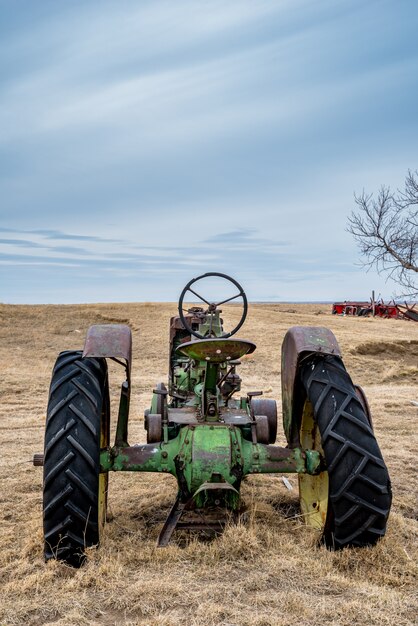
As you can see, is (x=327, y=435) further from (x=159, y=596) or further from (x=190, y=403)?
(x=190, y=403)

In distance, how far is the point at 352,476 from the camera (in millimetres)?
3717

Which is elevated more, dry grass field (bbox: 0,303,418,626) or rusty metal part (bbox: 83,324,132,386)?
rusty metal part (bbox: 83,324,132,386)

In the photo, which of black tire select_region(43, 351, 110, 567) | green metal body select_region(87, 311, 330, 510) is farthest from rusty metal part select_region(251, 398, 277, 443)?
black tire select_region(43, 351, 110, 567)

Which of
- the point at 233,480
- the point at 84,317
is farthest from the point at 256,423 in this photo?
the point at 84,317

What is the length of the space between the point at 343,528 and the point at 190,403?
1957 millimetres

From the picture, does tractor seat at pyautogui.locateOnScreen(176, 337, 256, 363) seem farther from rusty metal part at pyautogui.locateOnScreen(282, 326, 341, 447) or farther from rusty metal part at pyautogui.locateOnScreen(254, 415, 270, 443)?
rusty metal part at pyautogui.locateOnScreen(254, 415, 270, 443)

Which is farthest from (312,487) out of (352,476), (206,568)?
(206,568)

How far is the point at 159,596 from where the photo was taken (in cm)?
330

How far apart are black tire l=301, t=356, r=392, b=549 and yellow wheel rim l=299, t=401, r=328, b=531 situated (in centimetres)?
47

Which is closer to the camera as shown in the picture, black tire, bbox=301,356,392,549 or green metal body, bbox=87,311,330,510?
black tire, bbox=301,356,392,549

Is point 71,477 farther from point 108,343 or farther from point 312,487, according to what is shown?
point 312,487

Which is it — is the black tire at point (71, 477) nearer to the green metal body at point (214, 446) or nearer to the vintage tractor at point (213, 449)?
the vintage tractor at point (213, 449)

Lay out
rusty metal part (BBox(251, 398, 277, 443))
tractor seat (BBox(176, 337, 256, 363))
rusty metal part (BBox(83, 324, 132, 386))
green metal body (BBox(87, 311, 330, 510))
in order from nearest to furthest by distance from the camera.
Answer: tractor seat (BBox(176, 337, 256, 363))
green metal body (BBox(87, 311, 330, 510))
rusty metal part (BBox(83, 324, 132, 386))
rusty metal part (BBox(251, 398, 277, 443))

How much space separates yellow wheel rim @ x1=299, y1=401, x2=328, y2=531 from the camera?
4.42 meters
